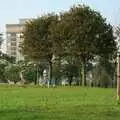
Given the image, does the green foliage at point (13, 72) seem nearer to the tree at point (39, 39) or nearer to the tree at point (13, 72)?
the tree at point (13, 72)

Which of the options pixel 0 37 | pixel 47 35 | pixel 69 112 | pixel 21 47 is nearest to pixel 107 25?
pixel 47 35

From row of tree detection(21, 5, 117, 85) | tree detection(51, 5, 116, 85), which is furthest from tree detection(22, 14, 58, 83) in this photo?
tree detection(51, 5, 116, 85)

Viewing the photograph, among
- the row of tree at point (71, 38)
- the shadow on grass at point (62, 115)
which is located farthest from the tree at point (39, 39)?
the shadow on grass at point (62, 115)

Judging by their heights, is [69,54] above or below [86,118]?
above

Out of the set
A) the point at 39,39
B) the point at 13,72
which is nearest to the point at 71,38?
the point at 39,39

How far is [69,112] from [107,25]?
4099 cm

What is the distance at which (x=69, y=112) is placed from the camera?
46.5ft

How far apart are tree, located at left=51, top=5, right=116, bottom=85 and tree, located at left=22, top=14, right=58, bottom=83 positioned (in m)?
2.57

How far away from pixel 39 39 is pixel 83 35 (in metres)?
7.08

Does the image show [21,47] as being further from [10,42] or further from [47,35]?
[10,42]

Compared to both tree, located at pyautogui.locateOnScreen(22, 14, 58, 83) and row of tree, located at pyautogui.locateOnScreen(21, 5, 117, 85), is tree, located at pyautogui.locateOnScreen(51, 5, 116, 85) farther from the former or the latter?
tree, located at pyautogui.locateOnScreen(22, 14, 58, 83)

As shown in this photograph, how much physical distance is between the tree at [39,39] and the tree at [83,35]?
2575 millimetres

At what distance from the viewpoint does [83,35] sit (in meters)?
52.2

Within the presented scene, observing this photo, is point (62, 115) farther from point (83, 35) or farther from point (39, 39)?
point (39, 39)
